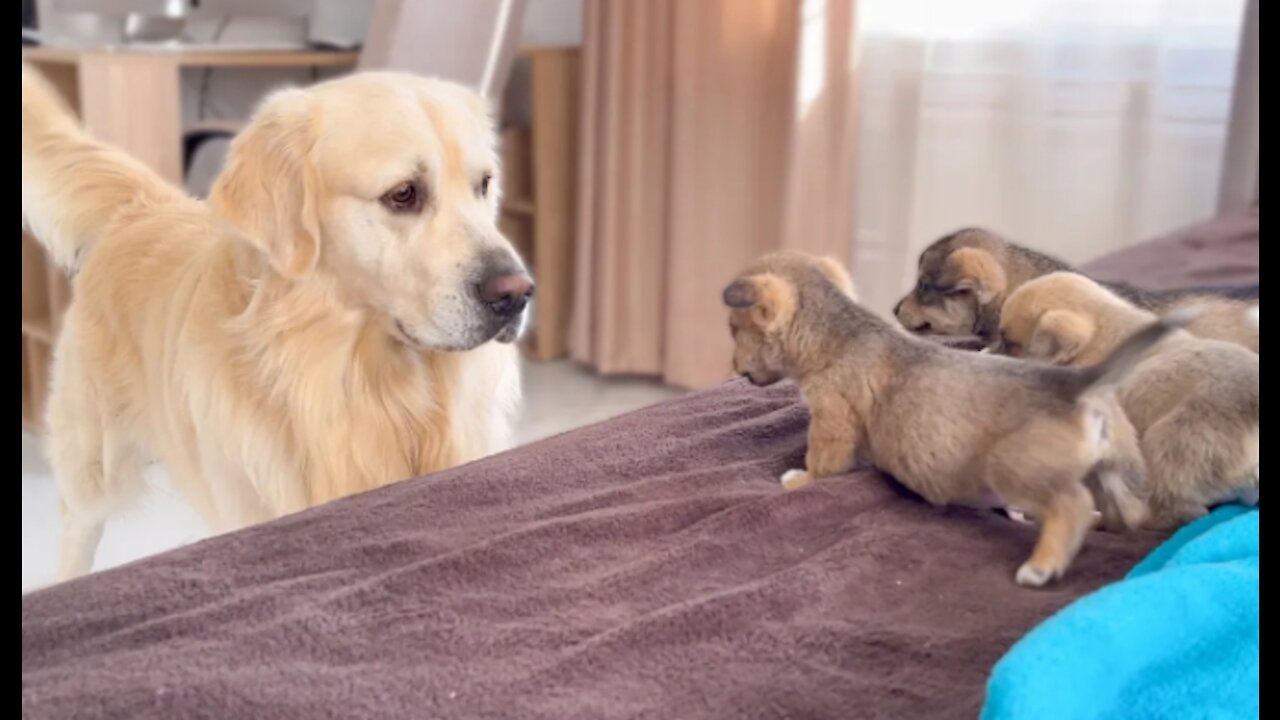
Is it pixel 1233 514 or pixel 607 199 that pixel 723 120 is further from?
pixel 1233 514

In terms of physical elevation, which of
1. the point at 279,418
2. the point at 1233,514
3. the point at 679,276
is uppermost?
the point at 1233,514

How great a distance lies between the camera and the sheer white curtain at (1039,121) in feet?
9.07

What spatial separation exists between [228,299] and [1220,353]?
1.07 metres

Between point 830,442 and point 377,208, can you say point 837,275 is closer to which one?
point 830,442

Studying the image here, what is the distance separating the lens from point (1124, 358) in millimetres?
816

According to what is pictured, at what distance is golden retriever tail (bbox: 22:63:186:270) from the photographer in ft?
5.49

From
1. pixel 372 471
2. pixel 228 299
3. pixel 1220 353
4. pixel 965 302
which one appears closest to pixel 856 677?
pixel 1220 353

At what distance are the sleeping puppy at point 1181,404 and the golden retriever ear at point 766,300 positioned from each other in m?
0.24

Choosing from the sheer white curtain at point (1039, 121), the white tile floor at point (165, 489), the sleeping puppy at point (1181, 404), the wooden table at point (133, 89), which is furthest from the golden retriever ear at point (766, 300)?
the sheer white curtain at point (1039, 121)

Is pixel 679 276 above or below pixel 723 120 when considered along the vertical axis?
below

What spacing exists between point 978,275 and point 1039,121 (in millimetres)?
1826

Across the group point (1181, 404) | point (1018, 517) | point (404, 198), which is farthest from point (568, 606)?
point (404, 198)

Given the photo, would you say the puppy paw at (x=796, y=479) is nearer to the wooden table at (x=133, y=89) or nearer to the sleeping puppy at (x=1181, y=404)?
the sleeping puppy at (x=1181, y=404)

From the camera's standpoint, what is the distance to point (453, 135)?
1356mm
